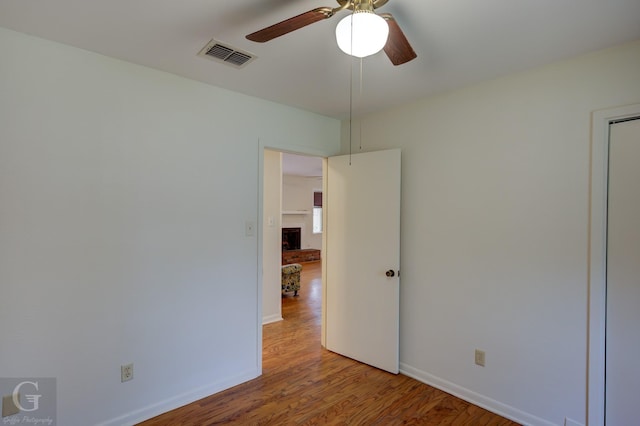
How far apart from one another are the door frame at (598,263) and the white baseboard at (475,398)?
1.13 ft

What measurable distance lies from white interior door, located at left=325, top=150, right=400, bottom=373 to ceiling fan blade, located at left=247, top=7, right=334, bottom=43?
A: 1.76 metres

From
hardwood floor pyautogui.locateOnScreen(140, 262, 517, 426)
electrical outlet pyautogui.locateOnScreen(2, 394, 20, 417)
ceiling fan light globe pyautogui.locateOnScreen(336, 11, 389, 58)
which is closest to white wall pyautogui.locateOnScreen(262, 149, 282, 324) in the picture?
hardwood floor pyautogui.locateOnScreen(140, 262, 517, 426)

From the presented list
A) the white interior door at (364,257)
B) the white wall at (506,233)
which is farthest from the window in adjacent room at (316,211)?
the white wall at (506,233)

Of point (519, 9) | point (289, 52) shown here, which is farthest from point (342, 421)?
point (519, 9)

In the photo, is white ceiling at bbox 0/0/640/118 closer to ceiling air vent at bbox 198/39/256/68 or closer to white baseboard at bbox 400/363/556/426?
ceiling air vent at bbox 198/39/256/68

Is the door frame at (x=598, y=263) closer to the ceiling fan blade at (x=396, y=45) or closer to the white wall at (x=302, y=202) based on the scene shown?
the ceiling fan blade at (x=396, y=45)

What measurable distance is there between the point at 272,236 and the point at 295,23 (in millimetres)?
3270

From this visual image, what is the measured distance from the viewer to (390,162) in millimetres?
2990

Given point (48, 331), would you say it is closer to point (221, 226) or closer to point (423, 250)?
point (221, 226)

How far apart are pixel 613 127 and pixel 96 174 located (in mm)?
3173

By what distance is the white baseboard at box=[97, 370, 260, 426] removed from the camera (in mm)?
2205

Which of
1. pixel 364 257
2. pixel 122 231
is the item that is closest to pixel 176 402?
pixel 122 231

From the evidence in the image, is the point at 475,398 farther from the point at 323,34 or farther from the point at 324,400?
the point at 323,34

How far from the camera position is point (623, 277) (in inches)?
76.6
